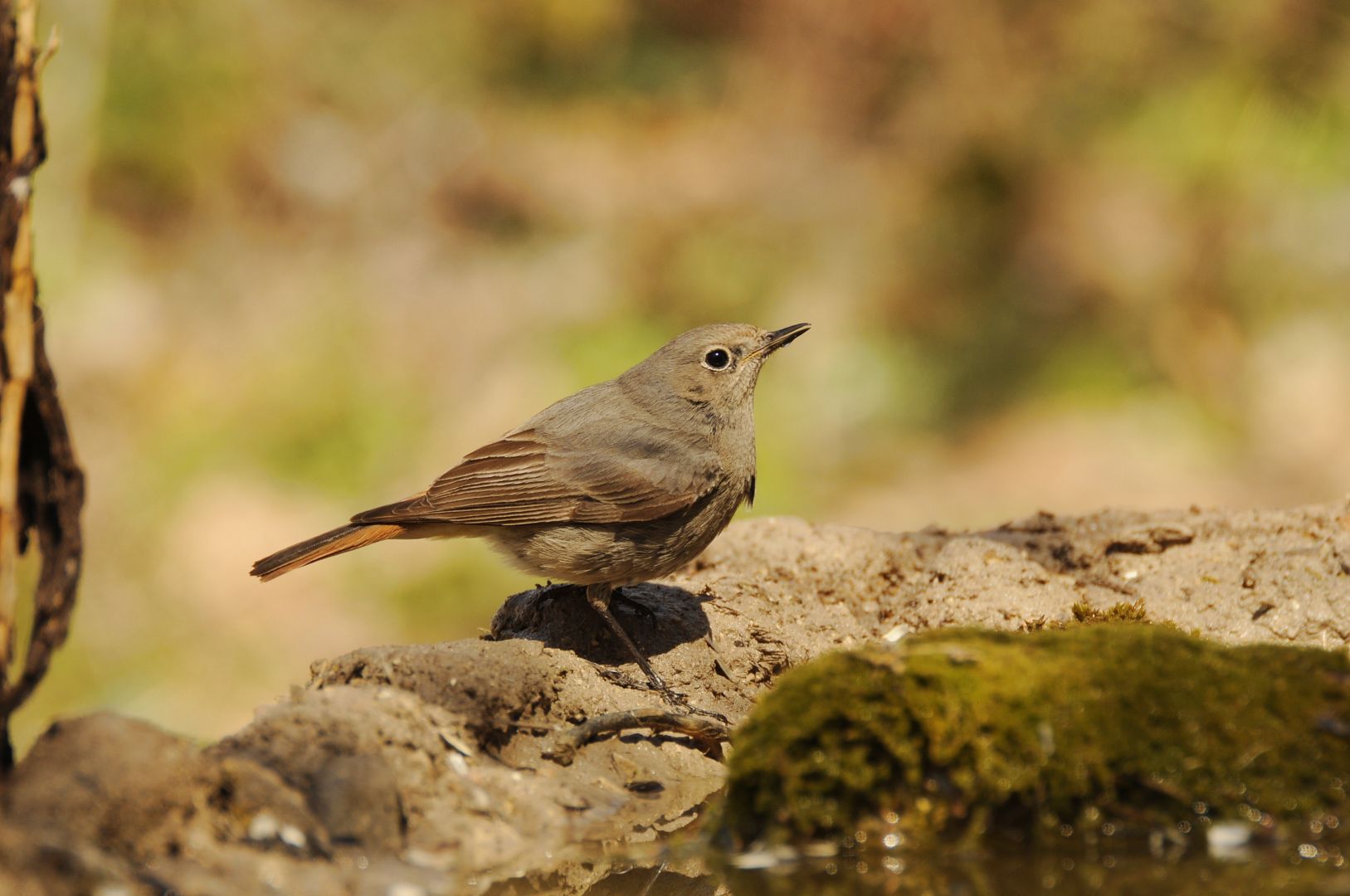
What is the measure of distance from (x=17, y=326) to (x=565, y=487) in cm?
253

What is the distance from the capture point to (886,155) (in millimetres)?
11430

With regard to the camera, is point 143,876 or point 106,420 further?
point 106,420

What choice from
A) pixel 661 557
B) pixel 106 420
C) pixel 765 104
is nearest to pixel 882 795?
pixel 661 557

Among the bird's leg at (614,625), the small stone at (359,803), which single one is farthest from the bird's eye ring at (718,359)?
the small stone at (359,803)

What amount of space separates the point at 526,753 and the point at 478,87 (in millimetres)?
9381

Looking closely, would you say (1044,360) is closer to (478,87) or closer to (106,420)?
(478,87)

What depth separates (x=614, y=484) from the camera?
508cm

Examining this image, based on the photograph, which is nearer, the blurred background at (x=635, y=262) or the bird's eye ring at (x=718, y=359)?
the bird's eye ring at (x=718, y=359)

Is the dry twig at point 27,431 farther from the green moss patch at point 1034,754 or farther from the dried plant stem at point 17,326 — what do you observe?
the green moss patch at point 1034,754

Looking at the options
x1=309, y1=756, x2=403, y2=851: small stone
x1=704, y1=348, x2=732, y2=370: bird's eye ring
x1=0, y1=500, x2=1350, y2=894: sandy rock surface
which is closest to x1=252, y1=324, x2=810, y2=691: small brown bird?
x1=704, y1=348, x2=732, y2=370: bird's eye ring

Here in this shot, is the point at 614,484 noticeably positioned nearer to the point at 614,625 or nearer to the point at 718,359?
the point at 614,625

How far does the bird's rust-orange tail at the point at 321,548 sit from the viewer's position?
15.9ft

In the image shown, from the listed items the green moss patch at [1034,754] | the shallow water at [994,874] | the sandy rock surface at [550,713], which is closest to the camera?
the shallow water at [994,874]

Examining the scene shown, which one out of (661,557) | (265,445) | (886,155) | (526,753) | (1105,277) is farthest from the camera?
(886,155)
